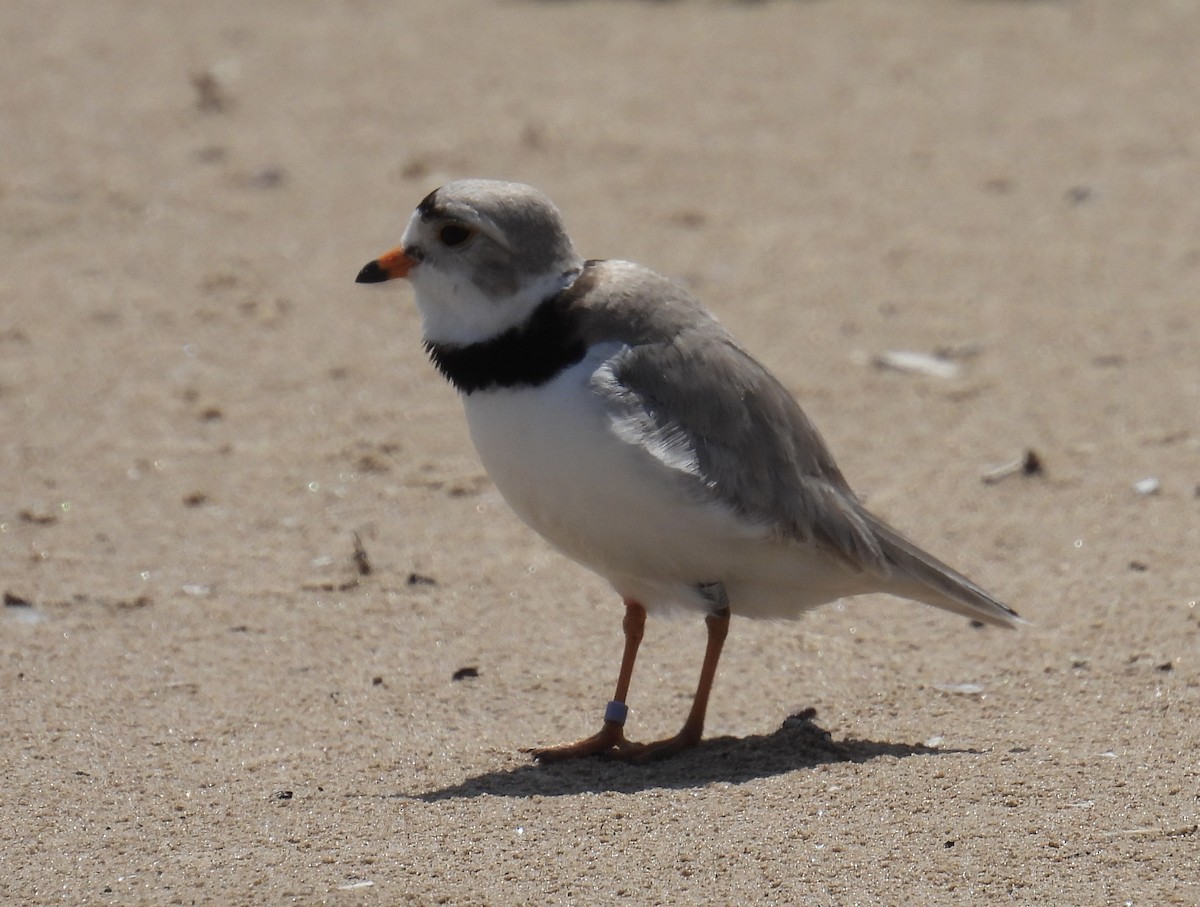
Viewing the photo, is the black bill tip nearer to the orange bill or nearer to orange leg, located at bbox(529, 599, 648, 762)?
the orange bill

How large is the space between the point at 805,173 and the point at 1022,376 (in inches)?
136

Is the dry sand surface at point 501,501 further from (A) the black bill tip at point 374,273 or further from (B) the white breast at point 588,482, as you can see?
(A) the black bill tip at point 374,273

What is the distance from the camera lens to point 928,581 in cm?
565

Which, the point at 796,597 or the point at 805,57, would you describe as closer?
the point at 796,597

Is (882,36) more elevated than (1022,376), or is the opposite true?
(882,36)

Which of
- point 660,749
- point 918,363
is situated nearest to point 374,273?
point 660,749

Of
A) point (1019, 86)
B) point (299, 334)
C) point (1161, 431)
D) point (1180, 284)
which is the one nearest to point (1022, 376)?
Answer: point (1161, 431)

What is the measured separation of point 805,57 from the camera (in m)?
14.4

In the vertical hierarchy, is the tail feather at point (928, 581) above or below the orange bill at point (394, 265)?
below

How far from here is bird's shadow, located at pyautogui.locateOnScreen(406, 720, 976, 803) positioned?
16.7 ft

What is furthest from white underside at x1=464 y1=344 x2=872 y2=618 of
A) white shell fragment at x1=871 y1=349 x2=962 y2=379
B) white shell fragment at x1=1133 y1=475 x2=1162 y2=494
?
white shell fragment at x1=871 y1=349 x2=962 y2=379

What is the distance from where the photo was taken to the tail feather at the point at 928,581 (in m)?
5.61

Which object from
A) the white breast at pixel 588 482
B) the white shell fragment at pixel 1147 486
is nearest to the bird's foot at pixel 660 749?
the white breast at pixel 588 482

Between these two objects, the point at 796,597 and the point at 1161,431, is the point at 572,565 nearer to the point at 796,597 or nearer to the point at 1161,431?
the point at 796,597
